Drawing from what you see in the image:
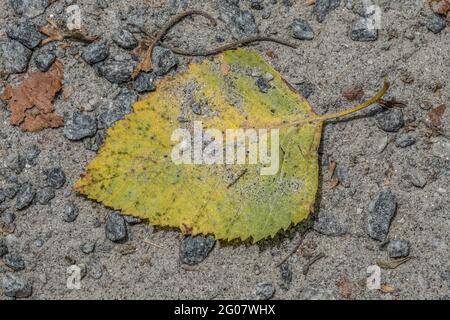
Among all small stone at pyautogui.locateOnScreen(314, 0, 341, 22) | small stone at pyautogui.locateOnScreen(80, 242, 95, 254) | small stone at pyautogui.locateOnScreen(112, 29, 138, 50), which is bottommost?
small stone at pyautogui.locateOnScreen(80, 242, 95, 254)

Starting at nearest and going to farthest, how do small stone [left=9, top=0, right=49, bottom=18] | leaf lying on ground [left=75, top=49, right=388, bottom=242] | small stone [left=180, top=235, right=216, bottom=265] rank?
1. leaf lying on ground [left=75, top=49, right=388, bottom=242]
2. small stone [left=180, top=235, right=216, bottom=265]
3. small stone [left=9, top=0, right=49, bottom=18]

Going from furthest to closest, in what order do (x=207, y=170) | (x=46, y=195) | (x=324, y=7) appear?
(x=324, y=7) → (x=46, y=195) → (x=207, y=170)

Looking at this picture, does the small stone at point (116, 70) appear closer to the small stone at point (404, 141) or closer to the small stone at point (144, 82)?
the small stone at point (144, 82)

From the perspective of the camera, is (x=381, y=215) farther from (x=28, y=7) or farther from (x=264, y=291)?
(x=28, y=7)

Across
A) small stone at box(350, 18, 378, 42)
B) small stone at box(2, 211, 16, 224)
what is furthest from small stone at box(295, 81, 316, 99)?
small stone at box(2, 211, 16, 224)

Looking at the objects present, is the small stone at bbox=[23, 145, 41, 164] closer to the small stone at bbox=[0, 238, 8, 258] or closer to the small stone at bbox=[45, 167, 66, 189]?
the small stone at bbox=[45, 167, 66, 189]

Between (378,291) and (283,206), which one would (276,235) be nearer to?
(283,206)

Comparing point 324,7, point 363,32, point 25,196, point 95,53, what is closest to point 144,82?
point 95,53
